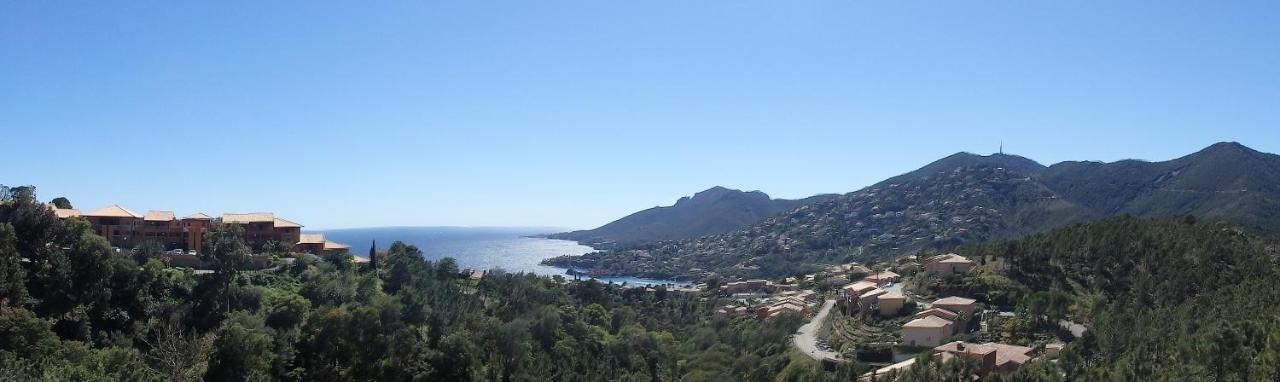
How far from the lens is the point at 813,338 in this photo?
39625 mm

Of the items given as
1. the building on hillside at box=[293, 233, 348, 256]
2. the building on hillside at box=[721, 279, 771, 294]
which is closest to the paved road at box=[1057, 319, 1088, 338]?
the building on hillside at box=[721, 279, 771, 294]

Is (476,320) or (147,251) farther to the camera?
(476,320)

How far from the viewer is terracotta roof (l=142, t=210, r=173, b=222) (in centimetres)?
4323

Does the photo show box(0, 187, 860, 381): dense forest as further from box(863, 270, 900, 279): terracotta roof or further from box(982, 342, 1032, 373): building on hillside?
box(863, 270, 900, 279): terracotta roof

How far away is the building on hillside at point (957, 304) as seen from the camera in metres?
37.3

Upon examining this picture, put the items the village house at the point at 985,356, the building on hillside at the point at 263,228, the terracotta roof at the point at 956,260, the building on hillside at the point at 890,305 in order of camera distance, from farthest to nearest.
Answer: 1. the terracotta roof at the point at 956,260
2. the building on hillside at the point at 263,228
3. the building on hillside at the point at 890,305
4. the village house at the point at 985,356

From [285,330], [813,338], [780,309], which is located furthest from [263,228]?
[813,338]

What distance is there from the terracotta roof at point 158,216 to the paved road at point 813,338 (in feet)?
119

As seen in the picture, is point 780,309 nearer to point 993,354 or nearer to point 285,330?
point 993,354

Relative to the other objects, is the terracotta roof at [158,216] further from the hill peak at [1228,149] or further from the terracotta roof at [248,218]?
the hill peak at [1228,149]

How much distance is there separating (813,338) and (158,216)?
37997 millimetres

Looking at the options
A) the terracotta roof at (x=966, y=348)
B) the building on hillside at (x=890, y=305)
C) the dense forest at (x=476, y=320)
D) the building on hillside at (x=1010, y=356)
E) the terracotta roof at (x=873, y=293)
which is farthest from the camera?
the terracotta roof at (x=873, y=293)

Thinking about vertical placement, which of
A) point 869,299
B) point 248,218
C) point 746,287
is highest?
point 248,218

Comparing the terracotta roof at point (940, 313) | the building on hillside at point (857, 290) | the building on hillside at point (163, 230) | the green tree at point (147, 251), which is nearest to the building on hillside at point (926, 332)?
the terracotta roof at point (940, 313)
